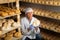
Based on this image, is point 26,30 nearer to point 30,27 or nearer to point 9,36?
point 30,27

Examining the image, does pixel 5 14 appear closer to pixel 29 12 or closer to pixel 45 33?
pixel 29 12

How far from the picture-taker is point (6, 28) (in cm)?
284

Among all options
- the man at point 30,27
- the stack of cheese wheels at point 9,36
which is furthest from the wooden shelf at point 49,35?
the stack of cheese wheels at point 9,36

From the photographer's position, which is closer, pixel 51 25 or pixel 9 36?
pixel 9 36

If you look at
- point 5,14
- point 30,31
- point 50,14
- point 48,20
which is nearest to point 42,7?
point 48,20

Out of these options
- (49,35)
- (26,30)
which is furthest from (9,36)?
(49,35)

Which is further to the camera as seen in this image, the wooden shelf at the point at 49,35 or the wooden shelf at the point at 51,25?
the wooden shelf at the point at 49,35

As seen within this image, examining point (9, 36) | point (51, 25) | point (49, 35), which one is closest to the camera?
point (9, 36)

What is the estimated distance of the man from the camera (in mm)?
2862

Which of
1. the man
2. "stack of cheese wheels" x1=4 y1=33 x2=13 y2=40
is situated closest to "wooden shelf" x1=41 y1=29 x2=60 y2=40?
the man

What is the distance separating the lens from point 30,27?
2945mm

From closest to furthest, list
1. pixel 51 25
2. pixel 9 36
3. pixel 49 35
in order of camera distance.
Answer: pixel 9 36
pixel 51 25
pixel 49 35

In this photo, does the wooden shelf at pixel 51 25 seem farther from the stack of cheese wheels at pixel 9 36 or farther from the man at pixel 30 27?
the stack of cheese wheels at pixel 9 36

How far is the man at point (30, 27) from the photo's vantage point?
2.86m
